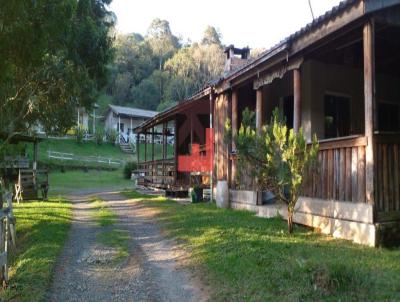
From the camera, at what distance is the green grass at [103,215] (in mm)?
11727

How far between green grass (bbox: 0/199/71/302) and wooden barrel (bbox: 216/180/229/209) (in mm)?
4341

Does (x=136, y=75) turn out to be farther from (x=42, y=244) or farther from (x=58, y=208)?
(x=42, y=244)

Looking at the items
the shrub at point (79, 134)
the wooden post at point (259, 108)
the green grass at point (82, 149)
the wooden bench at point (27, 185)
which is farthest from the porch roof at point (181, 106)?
the shrub at point (79, 134)

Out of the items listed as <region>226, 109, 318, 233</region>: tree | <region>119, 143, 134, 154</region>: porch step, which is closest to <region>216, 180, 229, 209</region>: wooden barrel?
<region>226, 109, 318, 233</region>: tree

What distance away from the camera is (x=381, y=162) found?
7.47 m

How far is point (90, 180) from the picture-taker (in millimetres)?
32438

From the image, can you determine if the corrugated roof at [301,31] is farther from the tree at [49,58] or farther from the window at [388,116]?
the window at [388,116]

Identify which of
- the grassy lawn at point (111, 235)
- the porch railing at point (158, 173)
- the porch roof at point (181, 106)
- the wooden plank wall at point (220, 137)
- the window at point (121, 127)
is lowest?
the grassy lawn at point (111, 235)

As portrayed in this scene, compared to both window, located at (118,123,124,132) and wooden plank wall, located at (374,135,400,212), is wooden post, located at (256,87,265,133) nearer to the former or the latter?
wooden plank wall, located at (374,135,400,212)

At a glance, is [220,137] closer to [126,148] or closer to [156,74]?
[126,148]

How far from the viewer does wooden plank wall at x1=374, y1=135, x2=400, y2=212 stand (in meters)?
7.40

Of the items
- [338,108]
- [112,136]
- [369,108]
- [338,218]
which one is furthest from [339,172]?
[112,136]

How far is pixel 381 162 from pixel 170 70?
74888mm

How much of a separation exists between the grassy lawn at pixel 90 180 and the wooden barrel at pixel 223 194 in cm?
1550
